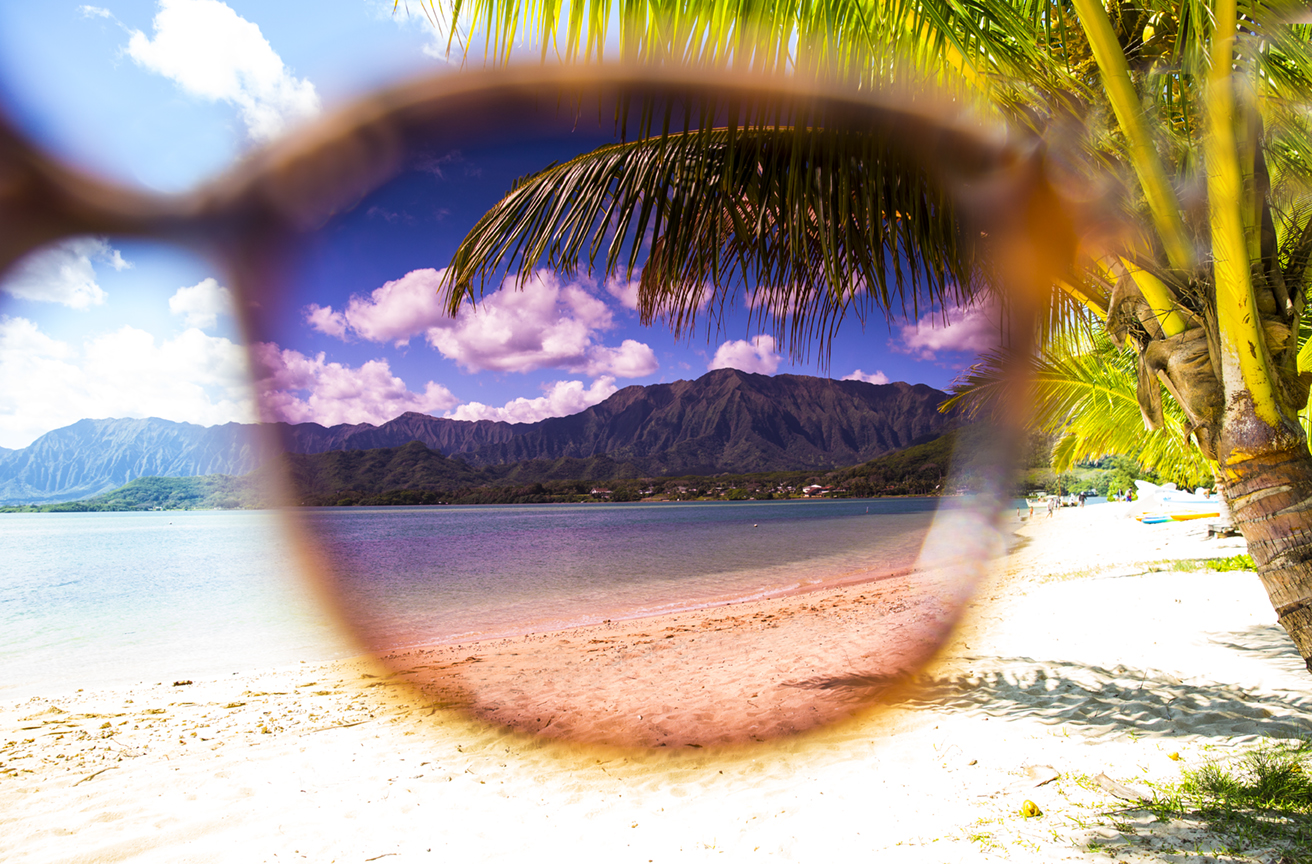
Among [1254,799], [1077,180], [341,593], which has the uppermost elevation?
[1077,180]

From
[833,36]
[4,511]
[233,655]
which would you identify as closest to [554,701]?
[833,36]

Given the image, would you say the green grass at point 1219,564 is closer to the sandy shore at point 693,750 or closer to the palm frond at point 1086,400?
the palm frond at point 1086,400

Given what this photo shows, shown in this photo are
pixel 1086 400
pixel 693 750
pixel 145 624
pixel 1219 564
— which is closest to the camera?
pixel 693 750

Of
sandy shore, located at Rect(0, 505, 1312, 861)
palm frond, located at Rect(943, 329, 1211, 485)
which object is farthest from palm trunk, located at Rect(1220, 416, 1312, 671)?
palm frond, located at Rect(943, 329, 1211, 485)

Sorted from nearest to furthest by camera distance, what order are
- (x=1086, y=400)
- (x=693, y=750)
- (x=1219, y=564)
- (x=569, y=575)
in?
1. (x=693, y=750)
2. (x=1086, y=400)
3. (x=1219, y=564)
4. (x=569, y=575)

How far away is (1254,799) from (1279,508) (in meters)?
1.20

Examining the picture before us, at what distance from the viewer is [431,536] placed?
168ft

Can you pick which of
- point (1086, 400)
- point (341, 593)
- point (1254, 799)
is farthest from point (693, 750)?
point (341, 593)

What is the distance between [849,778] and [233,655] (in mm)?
10268

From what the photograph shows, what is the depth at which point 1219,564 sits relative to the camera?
358 inches

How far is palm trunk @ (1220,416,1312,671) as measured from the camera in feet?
6.35

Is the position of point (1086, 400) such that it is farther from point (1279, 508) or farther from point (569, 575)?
point (569, 575)

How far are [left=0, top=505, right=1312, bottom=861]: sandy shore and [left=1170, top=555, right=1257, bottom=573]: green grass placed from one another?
6.68 feet

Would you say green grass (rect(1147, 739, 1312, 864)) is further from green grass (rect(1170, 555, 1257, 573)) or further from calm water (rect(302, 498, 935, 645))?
calm water (rect(302, 498, 935, 645))
